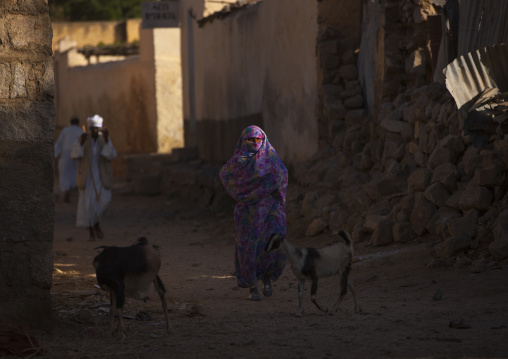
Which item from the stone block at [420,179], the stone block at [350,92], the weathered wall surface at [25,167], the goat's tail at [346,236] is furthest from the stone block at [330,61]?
the weathered wall surface at [25,167]

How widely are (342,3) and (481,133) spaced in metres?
4.10

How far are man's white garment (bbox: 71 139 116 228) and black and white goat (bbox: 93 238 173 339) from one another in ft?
18.8

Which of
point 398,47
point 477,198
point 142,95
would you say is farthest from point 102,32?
point 477,198

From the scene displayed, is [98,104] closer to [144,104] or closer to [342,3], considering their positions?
[144,104]

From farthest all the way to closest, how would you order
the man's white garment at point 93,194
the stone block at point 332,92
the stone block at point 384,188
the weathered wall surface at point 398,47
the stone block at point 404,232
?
the stone block at point 332,92 < the man's white garment at point 93,194 < the weathered wall surface at point 398,47 < the stone block at point 384,188 < the stone block at point 404,232

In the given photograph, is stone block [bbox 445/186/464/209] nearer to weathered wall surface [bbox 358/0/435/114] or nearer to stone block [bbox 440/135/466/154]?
stone block [bbox 440/135/466/154]

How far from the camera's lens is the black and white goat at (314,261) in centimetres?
582

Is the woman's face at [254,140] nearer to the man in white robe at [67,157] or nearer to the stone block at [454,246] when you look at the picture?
the stone block at [454,246]

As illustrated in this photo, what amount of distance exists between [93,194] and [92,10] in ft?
84.9

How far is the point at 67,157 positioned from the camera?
16312 mm

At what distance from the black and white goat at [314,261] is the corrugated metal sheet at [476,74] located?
8.34ft

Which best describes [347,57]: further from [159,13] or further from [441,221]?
[159,13]

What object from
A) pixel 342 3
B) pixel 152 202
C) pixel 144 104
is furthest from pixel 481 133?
pixel 144 104

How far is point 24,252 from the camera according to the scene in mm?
5340
